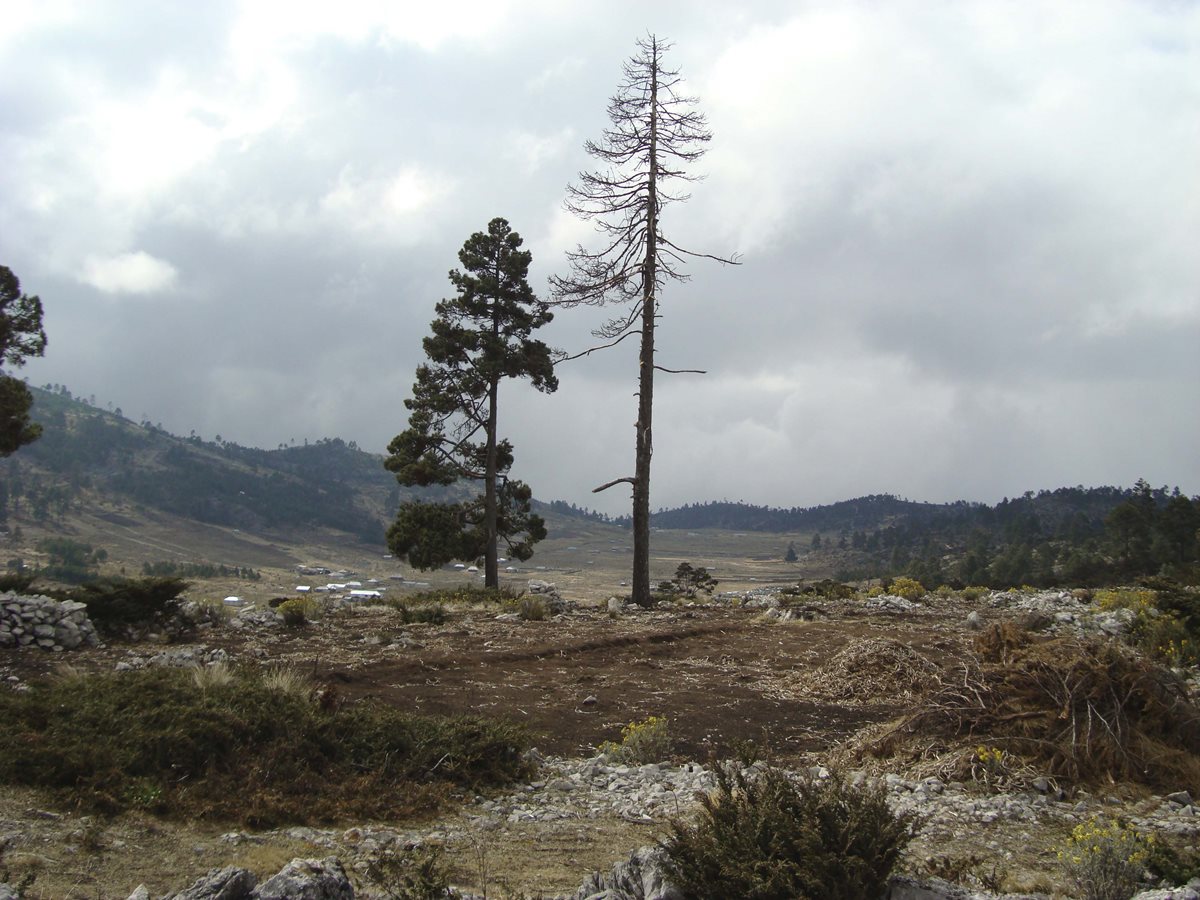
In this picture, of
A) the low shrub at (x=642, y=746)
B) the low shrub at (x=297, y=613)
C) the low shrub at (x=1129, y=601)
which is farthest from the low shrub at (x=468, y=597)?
the low shrub at (x=1129, y=601)

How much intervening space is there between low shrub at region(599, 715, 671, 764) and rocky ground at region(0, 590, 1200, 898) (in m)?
0.14

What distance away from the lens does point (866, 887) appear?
389 centimetres

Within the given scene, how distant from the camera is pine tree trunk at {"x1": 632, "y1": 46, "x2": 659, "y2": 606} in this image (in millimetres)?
21047

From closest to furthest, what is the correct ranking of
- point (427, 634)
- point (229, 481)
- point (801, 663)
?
point (801, 663)
point (427, 634)
point (229, 481)

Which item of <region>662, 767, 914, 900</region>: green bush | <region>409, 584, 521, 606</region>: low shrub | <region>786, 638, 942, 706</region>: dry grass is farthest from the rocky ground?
<region>409, 584, 521, 606</region>: low shrub

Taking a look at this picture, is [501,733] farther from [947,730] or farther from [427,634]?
[427,634]

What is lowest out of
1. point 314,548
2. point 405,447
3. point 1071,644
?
point 314,548

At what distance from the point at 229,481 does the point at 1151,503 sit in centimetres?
19169

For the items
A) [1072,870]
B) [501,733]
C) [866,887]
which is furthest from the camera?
[501,733]

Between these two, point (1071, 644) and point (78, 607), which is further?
point (78, 607)

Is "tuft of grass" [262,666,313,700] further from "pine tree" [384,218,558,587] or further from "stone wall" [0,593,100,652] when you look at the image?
"pine tree" [384,218,558,587]

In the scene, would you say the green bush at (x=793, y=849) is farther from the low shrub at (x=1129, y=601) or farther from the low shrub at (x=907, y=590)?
the low shrub at (x=907, y=590)

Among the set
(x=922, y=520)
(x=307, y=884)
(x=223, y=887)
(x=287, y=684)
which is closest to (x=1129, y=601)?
(x=287, y=684)

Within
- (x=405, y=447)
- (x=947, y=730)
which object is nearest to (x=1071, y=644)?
(x=947, y=730)
